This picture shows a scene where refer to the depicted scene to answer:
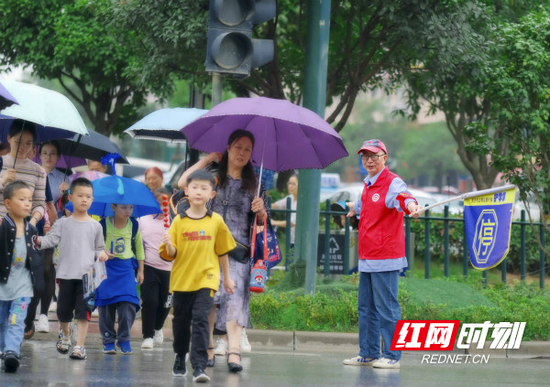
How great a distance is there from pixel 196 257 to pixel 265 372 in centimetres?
127

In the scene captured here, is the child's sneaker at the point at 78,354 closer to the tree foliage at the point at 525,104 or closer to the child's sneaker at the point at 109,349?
the child's sneaker at the point at 109,349

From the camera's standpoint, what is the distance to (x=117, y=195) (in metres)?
9.23

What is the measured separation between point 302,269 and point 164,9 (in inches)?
147

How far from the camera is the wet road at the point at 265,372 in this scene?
7.59m

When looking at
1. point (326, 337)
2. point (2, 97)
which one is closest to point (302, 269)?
point (326, 337)

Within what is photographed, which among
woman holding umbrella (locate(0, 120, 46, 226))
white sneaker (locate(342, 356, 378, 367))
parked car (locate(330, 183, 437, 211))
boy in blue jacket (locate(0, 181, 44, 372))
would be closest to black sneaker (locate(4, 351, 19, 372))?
boy in blue jacket (locate(0, 181, 44, 372))

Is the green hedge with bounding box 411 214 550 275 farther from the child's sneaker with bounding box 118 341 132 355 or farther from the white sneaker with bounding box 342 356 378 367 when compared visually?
the child's sneaker with bounding box 118 341 132 355

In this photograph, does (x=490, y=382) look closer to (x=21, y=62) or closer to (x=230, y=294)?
(x=230, y=294)

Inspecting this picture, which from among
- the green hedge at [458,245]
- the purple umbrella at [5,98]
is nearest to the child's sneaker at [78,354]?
the purple umbrella at [5,98]

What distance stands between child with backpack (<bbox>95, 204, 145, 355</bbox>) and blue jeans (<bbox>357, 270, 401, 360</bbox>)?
204 cm

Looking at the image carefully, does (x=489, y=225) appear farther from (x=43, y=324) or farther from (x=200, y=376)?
(x=43, y=324)

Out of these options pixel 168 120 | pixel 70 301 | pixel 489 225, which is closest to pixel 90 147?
pixel 168 120

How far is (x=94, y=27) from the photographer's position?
818 inches

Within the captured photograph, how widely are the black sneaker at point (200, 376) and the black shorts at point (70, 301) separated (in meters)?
1.81
